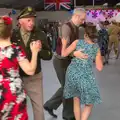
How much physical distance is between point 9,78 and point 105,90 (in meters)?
3.91

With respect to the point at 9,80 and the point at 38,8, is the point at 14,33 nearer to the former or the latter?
the point at 9,80

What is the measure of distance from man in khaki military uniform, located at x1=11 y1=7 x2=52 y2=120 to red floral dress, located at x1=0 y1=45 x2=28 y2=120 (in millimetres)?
569

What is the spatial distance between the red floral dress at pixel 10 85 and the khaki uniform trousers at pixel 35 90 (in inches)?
26.8

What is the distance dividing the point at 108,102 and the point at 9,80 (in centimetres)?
306

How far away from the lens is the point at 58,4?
69.4 feet

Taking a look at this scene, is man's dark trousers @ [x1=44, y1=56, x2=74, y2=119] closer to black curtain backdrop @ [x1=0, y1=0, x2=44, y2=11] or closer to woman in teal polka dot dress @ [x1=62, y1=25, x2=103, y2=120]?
woman in teal polka dot dress @ [x1=62, y1=25, x2=103, y2=120]

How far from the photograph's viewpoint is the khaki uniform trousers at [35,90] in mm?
3361

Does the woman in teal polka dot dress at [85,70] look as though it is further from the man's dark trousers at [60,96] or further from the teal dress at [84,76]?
the man's dark trousers at [60,96]

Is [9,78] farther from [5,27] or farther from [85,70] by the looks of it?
[85,70]

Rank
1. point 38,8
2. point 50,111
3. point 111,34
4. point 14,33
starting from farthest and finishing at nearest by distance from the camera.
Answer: point 38,8, point 111,34, point 50,111, point 14,33

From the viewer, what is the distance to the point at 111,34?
36.3 feet

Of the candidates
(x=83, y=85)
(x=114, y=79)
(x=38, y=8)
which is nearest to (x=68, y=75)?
(x=83, y=85)

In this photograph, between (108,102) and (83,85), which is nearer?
(83,85)

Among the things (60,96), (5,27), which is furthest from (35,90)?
(60,96)
